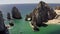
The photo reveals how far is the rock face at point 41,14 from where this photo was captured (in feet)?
274

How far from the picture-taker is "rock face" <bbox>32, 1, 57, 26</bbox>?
8350 cm

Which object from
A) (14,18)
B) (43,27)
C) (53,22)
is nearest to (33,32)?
(43,27)

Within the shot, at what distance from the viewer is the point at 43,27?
258 feet

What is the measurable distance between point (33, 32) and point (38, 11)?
68.8 ft

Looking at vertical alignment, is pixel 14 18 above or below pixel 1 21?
below

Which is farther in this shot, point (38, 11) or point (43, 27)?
point (38, 11)

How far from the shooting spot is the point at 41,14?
295 ft

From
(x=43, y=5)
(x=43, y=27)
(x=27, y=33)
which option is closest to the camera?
(x=27, y=33)

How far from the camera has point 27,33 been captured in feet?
223

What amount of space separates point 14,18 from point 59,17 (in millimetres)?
27506

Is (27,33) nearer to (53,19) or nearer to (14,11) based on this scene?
(53,19)

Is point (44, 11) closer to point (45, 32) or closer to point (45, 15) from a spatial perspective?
point (45, 15)

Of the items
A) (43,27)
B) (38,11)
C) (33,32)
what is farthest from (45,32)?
(38,11)

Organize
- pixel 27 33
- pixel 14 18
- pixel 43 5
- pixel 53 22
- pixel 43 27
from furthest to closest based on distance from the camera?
pixel 14 18
pixel 43 5
pixel 53 22
pixel 43 27
pixel 27 33
